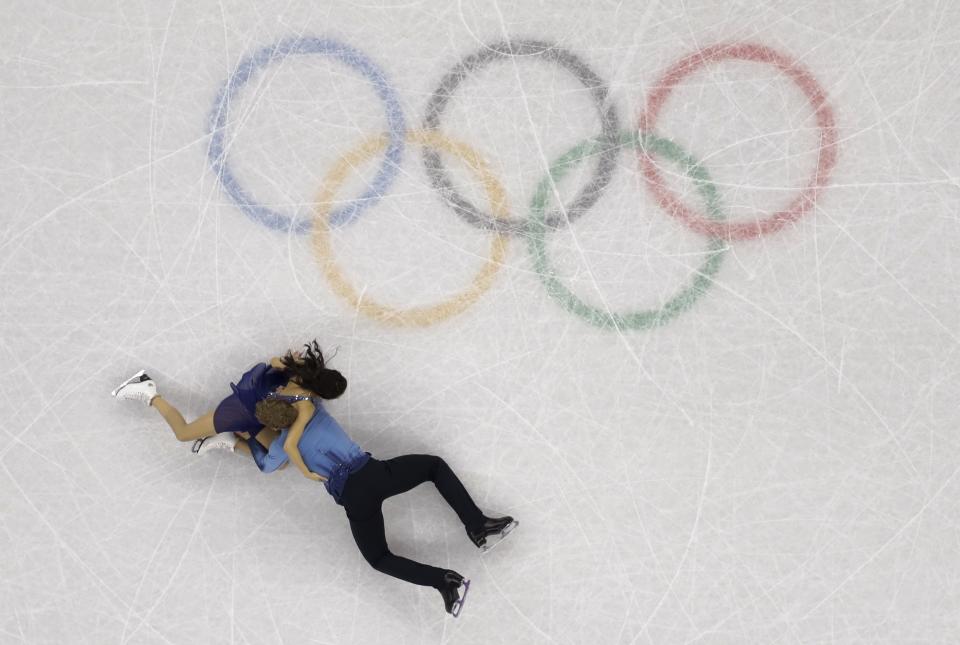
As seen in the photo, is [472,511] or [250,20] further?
[250,20]

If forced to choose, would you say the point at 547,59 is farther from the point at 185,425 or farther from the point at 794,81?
the point at 185,425

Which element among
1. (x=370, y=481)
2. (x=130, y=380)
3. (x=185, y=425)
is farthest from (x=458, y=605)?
(x=130, y=380)

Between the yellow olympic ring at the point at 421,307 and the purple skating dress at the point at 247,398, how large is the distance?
19.7 inches

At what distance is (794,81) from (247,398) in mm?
2856

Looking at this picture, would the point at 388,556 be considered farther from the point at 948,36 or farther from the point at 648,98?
the point at 948,36


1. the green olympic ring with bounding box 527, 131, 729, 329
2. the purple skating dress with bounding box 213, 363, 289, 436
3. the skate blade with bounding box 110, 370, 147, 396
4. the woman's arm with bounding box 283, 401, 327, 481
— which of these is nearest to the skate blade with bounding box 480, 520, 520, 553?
the woman's arm with bounding box 283, 401, 327, 481

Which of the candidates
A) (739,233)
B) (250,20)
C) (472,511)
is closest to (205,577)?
(472,511)

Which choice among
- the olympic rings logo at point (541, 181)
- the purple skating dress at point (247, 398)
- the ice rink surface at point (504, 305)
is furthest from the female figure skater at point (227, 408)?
the olympic rings logo at point (541, 181)

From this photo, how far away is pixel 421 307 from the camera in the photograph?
3.94m

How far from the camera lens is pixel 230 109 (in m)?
3.99

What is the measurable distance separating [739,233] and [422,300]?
1493mm

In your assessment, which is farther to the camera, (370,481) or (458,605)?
(458,605)

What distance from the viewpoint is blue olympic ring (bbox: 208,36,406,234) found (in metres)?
3.96

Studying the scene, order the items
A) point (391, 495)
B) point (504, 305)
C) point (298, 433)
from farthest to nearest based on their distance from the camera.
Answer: point (504, 305) < point (391, 495) < point (298, 433)
